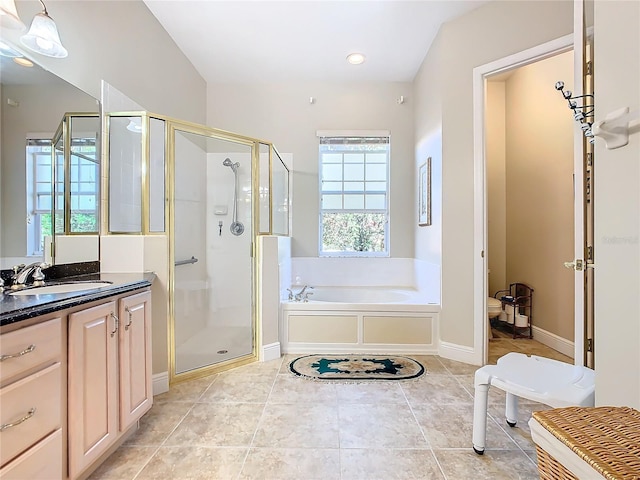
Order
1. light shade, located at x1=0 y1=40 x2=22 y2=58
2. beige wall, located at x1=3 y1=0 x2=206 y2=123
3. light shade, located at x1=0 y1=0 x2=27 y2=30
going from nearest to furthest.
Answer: light shade, located at x1=0 y1=0 x2=27 y2=30 < light shade, located at x1=0 y1=40 x2=22 y2=58 < beige wall, located at x1=3 y1=0 x2=206 y2=123

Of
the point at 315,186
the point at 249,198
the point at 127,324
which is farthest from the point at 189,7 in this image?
the point at 127,324

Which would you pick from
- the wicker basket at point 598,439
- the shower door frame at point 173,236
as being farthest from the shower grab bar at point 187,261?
the wicker basket at point 598,439

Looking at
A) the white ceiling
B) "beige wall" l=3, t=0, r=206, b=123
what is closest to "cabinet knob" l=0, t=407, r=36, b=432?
"beige wall" l=3, t=0, r=206, b=123

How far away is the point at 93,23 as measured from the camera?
205 cm

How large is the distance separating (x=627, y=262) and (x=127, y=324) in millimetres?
2098

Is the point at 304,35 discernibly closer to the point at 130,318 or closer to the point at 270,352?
the point at 130,318

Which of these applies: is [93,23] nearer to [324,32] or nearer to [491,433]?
[324,32]

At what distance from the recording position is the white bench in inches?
50.3

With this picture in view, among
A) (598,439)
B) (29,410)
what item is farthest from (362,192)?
(29,410)

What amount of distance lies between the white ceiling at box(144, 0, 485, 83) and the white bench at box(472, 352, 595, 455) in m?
2.76

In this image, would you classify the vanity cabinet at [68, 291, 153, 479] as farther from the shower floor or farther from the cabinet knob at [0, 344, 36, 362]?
the shower floor

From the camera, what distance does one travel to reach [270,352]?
2734 mm

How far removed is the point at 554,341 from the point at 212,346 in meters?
3.23

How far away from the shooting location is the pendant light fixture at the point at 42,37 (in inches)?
60.3
